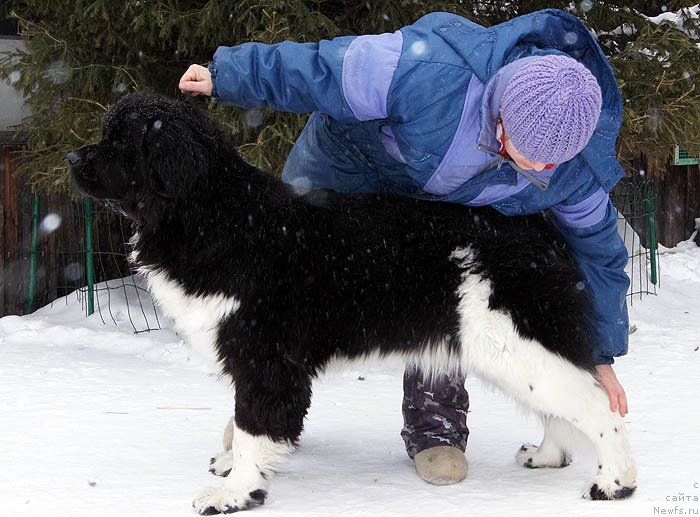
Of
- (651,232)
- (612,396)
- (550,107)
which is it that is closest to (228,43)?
(550,107)

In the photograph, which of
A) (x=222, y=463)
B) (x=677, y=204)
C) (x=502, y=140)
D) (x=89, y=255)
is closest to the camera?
(x=502, y=140)

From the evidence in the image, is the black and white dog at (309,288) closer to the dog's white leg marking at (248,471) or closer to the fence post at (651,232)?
the dog's white leg marking at (248,471)

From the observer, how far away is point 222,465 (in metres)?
3.32

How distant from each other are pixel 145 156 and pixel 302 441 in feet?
5.27

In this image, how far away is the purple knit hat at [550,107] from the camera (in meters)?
2.62

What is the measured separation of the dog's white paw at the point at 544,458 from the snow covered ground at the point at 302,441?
0.04 m

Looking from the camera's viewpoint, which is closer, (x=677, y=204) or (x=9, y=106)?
(x=9, y=106)

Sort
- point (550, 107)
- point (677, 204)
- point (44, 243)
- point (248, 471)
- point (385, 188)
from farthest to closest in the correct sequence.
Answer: point (677, 204) → point (44, 243) → point (385, 188) → point (248, 471) → point (550, 107)

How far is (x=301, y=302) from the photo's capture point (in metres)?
3.00

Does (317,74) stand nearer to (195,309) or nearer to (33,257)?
(195,309)

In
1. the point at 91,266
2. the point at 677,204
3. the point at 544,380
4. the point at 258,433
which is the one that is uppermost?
the point at 544,380

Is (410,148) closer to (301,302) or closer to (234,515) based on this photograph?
(301,302)

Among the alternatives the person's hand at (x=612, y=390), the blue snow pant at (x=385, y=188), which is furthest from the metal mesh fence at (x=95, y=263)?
the person's hand at (x=612, y=390)

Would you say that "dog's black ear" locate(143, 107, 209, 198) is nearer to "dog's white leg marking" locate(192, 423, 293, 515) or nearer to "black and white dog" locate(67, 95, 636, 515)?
"black and white dog" locate(67, 95, 636, 515)
